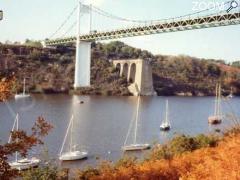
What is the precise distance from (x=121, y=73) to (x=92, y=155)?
43.9m

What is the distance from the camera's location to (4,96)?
22.6 ft

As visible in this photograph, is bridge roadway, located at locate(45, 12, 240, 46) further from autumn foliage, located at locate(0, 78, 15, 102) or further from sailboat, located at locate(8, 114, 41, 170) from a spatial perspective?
autumn foliage, located at locate(0, 78, 15, 102)

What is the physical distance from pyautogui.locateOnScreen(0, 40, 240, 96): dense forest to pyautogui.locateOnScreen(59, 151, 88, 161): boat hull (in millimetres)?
24143

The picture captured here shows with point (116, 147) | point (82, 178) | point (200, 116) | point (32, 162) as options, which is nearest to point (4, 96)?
point (82, 178)

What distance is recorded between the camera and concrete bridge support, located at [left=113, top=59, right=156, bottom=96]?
57469mm

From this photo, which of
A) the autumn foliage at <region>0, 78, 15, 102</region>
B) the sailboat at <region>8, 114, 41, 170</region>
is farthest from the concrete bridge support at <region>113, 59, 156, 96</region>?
the autumn foliage at <region>0, 78, 15, 102</region>

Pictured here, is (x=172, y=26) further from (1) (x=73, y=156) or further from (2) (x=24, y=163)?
(2) (x=24, y=163)

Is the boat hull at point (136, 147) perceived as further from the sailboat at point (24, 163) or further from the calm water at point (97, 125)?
the sailboat at point (24, 163)

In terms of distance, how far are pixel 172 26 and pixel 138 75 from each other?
88.7 ft

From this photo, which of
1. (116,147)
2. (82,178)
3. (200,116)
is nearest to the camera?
(82,178)

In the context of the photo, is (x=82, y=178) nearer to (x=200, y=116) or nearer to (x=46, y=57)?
(x=200, y=116)

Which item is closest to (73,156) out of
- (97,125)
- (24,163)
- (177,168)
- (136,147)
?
(24,163)

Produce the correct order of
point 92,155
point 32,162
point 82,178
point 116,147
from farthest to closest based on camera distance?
1. point 116,147
2. point 92,155
3. point 32,162
4. point 82,178

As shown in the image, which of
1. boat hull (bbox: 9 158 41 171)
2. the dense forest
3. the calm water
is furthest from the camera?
the dense forest
